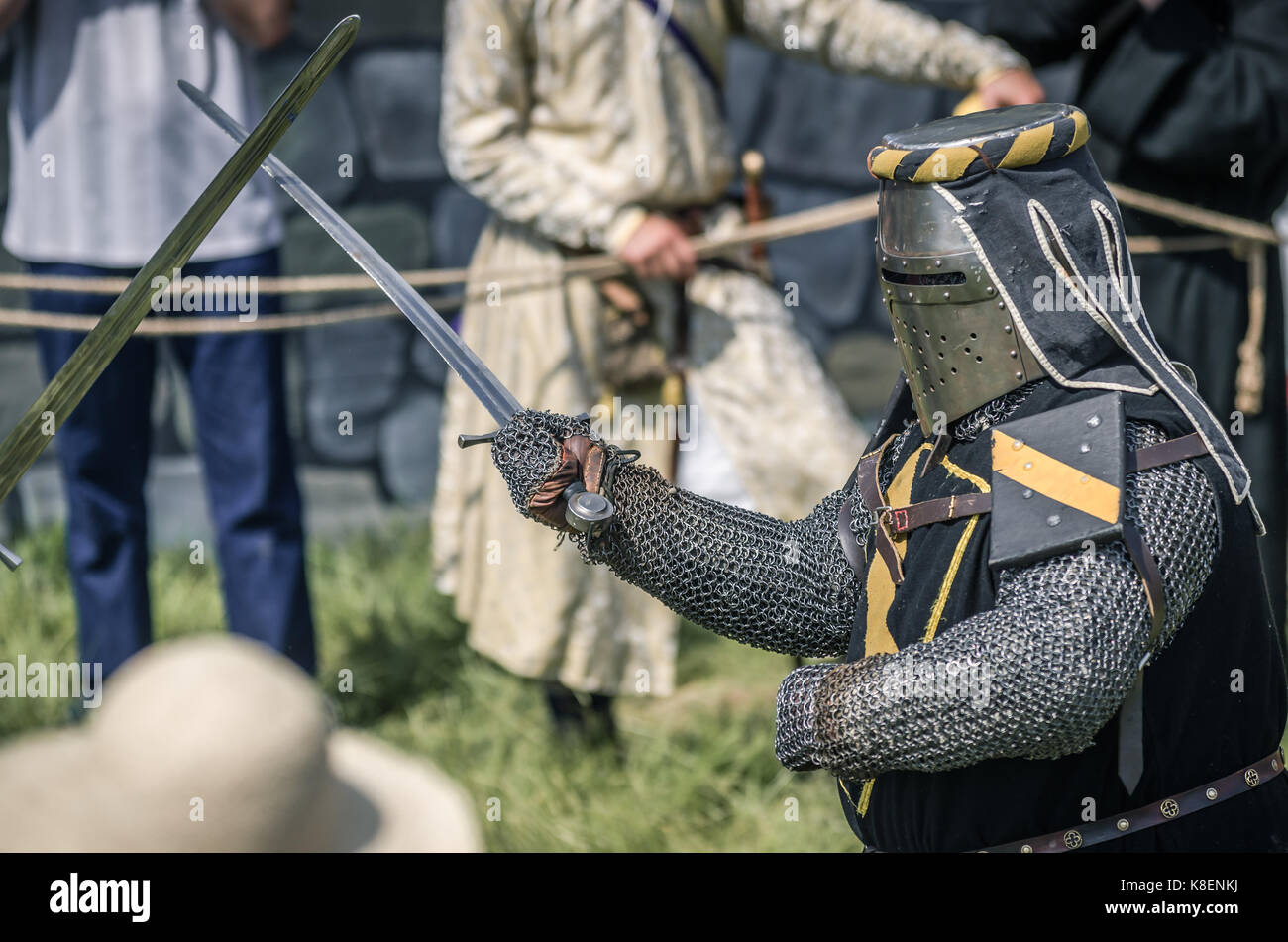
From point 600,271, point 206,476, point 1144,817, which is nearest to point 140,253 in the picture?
point 206,476

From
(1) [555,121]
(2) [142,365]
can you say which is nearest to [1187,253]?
(1) [555,121]

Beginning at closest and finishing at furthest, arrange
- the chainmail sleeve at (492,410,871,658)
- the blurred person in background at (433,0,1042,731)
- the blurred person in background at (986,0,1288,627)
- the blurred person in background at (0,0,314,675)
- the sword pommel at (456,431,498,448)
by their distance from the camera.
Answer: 1. the sword pommel at (456,431,498,448)
2. the chainmail sleeve at (492,410,871,658)
3. the blurred person in background at (986,0,1288,627)
4. the blurred person in background at (433,0,1042,731)
5. the blurred person in background at (0,0,314,675)

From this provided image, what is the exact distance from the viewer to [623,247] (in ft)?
12.4

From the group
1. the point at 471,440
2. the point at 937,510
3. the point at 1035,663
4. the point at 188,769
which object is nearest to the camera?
the point at 188,769

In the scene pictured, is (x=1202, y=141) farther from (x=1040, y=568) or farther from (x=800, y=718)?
(x=800, y=718)

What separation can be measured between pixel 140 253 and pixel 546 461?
2031 mm

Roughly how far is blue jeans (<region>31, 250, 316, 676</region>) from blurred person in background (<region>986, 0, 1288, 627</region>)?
1.90 metres

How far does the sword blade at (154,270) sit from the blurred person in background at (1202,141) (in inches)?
76.3

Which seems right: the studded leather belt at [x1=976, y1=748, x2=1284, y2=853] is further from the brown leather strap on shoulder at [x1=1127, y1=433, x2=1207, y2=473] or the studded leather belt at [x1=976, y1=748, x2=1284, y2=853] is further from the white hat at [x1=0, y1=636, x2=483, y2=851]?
the white hat at [x1=0, y1=636, x2=483, y2=851]

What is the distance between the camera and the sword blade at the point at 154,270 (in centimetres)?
233

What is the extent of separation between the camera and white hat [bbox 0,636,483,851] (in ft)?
3.76

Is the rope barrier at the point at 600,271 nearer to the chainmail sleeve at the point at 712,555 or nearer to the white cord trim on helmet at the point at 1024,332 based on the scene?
the chainmail sleeve at the point at 712,555

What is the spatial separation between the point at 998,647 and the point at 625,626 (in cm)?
216

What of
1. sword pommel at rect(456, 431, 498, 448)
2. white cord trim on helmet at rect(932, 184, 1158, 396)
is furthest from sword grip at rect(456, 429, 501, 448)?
white cord trim on helmet at rect(932, 184, 1158, 396)
